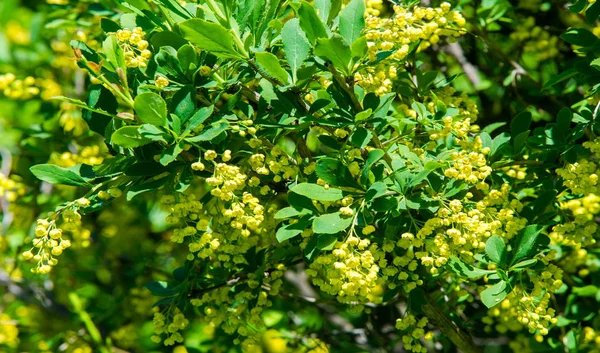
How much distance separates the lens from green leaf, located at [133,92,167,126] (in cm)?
130

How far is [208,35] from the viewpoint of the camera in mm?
1291

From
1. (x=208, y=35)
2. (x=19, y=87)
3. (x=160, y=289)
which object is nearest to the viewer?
(x=208, y=35)

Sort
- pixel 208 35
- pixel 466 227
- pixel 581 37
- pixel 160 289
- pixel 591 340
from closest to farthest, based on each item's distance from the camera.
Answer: pixel 208 35 → pixel 466 227 → pixel 581 37 → pixel 160 289 → pixel 591 340

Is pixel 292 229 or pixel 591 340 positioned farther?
pixel 591 340

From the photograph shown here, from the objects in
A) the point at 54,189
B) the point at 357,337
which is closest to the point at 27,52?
the point at 54,189

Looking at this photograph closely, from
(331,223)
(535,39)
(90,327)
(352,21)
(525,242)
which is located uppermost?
(352,21)

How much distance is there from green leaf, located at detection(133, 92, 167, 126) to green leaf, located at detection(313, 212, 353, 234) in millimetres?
360

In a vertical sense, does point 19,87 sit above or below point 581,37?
below

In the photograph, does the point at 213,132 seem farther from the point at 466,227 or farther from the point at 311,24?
the point at 466,227

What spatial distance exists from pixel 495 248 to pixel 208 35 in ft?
2.41

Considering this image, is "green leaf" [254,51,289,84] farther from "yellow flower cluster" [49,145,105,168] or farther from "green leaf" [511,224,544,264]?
"yellow flower cluster" [49,145,105,168]

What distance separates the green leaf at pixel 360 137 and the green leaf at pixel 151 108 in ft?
1.26

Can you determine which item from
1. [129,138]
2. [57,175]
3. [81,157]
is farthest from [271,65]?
[81,157]

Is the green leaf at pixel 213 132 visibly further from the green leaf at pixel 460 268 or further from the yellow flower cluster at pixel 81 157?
the yellow flower cluster at pixel 81 157
